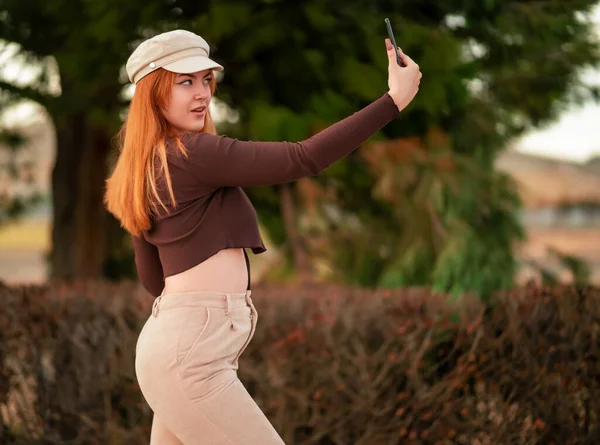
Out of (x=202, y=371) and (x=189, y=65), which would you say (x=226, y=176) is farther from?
(x=202, y=371)

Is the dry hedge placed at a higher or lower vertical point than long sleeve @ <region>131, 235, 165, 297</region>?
lower

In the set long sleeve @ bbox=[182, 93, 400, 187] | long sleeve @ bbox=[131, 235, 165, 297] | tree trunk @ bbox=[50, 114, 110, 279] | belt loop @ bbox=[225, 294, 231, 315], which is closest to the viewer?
long sleeve @ bbox=[182, 93, 400, 187]

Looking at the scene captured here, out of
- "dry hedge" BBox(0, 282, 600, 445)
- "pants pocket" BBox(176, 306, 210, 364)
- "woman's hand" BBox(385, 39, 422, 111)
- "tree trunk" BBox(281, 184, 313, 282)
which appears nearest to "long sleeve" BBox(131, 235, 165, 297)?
"pants pocket" BBox(176, 306, 210, 364)

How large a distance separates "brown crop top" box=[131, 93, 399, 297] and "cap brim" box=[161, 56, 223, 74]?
0.20m

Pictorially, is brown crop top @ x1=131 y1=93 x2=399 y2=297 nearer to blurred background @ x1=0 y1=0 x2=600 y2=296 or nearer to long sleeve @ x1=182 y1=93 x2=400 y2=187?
long sleeve @ x1=182 y1=93 x2=400 y2=187

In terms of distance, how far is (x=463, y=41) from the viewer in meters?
7.85

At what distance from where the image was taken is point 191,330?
8.05ft

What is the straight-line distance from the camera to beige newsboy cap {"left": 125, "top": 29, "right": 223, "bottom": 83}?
8.31ft

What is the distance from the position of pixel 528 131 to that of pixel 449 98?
4819mm

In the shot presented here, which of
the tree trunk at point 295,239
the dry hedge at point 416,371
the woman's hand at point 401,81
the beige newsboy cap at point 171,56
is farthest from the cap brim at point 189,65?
the tree trunk at point 295,239

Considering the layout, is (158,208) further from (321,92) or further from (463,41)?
(463,41)

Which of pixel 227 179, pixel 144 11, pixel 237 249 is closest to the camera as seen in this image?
pixel 227 179

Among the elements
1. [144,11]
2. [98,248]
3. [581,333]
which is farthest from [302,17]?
[98,248]

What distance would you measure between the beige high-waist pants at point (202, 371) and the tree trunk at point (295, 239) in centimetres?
586
